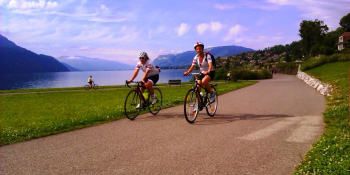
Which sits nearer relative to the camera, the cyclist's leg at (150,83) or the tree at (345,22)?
the cyclist's leg at (150,83)

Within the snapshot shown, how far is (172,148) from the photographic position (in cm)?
499

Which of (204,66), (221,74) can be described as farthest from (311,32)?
(204,66)

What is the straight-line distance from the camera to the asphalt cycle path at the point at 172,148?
13.3 feet

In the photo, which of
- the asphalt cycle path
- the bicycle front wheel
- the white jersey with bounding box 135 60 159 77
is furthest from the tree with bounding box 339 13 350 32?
the bicycle front wheel

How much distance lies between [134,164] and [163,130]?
7.74ft

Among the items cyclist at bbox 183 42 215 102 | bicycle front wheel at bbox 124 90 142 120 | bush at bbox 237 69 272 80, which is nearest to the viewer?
cyclist at bbox 183 42 215 102

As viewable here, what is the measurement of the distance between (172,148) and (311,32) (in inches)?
3302

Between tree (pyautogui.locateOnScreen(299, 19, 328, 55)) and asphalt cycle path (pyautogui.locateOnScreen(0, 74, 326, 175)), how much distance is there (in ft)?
260

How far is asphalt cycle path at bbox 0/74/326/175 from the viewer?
4.04m

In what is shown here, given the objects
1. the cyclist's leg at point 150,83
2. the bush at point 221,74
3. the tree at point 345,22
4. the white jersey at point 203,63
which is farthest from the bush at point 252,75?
the tree at point 345,22

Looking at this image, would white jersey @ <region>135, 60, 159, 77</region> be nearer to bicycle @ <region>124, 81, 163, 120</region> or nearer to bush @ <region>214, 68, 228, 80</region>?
bicycle @ <region>124, 81, 163, 120</region>

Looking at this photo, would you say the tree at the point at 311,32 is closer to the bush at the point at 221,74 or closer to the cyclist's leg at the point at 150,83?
the bush at the point at 221,74

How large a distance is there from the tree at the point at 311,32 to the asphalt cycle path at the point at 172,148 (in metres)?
79.1

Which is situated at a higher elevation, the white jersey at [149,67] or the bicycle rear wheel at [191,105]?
the white jersey at [149,67]
